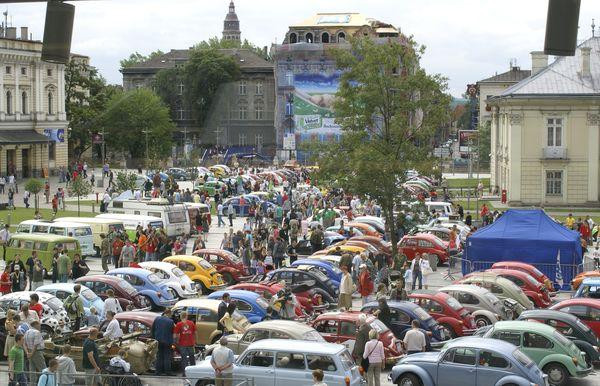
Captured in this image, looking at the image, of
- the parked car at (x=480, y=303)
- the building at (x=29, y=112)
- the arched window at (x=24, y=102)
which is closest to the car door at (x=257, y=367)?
the parked car at (x=480, y=303)

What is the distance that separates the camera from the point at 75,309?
24.2 m

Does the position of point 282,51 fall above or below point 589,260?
above

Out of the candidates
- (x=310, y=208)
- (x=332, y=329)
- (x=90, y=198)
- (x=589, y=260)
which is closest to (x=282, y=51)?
(x=90, y=198)

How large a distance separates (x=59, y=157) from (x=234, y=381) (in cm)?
7713

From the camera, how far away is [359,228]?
45469mm

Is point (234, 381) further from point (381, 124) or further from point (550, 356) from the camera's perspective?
point (381, 124)

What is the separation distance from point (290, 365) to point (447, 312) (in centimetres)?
802

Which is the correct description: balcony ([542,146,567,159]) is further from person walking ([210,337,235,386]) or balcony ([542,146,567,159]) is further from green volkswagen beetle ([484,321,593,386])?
person walking ([210,337,235,386])

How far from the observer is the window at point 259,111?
129000 mm

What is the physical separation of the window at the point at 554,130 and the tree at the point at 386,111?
2305cm

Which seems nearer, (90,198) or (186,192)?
(186,192)

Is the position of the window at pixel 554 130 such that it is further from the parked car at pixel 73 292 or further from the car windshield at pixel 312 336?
the car windshield at pixel 312 336

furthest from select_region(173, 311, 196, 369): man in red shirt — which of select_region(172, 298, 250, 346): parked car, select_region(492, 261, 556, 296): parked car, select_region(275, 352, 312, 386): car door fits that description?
select_region(492, 261, 556, 296): parked car

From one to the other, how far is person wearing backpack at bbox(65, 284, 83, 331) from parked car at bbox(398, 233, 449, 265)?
17.8m
